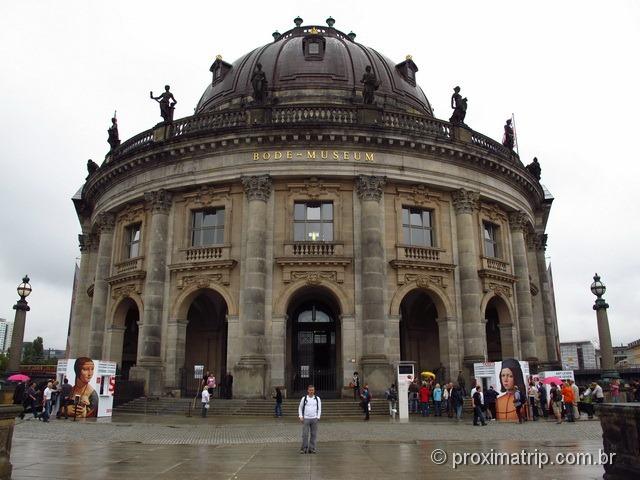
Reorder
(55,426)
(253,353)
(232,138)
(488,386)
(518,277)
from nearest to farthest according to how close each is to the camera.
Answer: (55,426), (488,386), (253,353), (232,138), (518,277)

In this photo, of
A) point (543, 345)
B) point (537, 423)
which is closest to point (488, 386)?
point (537, 423)

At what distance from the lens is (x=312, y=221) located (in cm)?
2728

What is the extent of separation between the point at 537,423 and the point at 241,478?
15196 millimetres

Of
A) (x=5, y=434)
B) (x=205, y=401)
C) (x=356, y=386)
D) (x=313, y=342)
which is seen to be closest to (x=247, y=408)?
(x=205, y=401)

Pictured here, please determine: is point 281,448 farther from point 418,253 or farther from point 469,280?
point 469,280

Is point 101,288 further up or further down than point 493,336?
further up

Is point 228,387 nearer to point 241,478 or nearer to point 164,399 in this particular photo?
point 164,399

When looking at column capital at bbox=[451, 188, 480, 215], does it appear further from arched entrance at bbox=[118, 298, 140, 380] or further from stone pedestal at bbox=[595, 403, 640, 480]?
stone pedestal at bbox=[595, 403, 640, 480]

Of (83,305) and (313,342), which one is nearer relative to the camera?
(313,342)

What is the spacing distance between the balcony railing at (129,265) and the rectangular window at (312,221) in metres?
8.57

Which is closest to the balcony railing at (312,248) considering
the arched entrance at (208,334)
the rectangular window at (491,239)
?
the arched entrance at (208,334)

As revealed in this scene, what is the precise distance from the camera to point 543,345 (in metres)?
33.8

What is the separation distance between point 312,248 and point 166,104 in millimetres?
11653

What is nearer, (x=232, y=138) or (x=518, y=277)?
(x=232, y=138)
